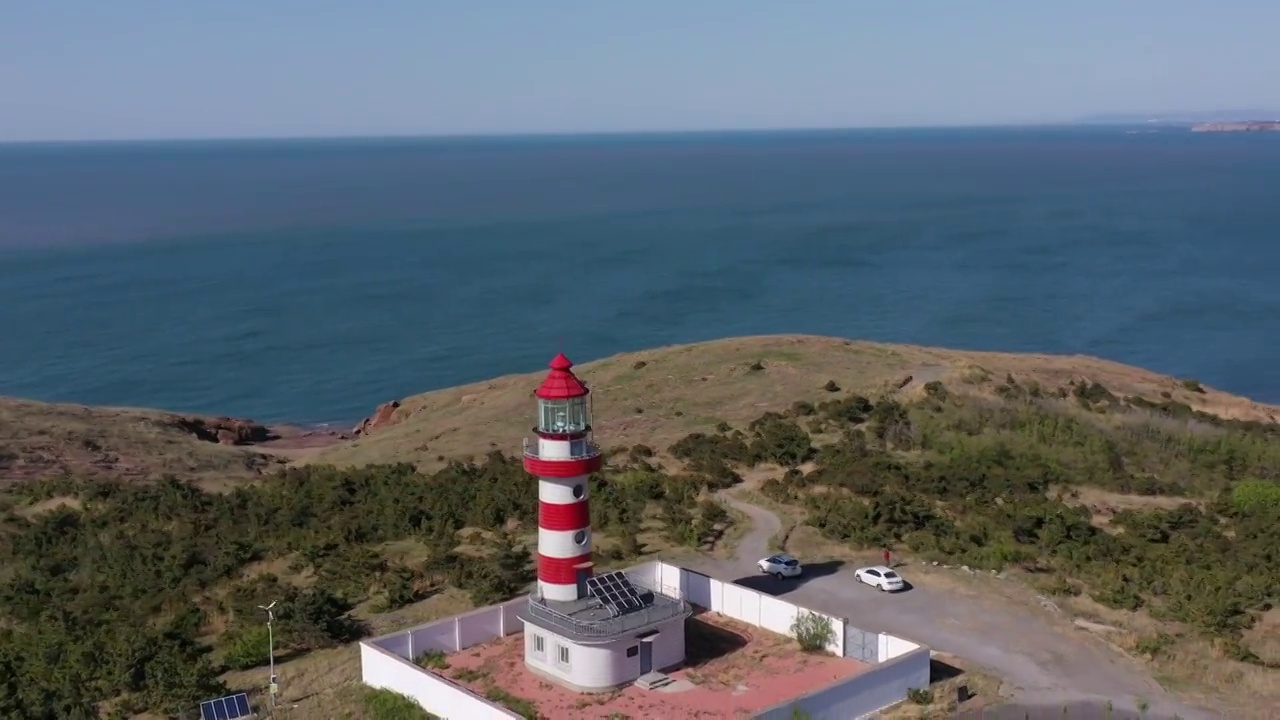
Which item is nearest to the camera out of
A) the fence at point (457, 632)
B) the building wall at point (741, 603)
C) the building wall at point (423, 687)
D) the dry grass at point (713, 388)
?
the building wall at point (423, 687)

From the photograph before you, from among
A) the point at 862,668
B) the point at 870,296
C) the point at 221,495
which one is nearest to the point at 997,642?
the point at 862,668

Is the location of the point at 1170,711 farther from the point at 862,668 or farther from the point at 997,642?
the point at 862,668

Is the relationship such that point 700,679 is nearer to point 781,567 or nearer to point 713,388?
point 781,567

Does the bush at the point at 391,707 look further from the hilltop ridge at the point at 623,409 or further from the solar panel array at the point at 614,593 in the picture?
the hilltop ridge at the point at 623,409

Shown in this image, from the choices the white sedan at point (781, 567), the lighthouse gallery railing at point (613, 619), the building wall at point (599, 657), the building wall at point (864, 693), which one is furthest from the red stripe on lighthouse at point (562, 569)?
the white sedan at point (781, 567)

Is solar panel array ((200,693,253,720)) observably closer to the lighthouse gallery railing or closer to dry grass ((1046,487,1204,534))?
the lighthouse gallery railing

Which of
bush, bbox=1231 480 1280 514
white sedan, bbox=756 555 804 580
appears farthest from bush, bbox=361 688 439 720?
bush, bbox=1231 480 1280 514
